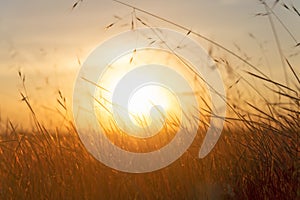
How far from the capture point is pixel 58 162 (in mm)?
3318

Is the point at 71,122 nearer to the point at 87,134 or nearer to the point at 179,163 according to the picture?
the point at 87,134

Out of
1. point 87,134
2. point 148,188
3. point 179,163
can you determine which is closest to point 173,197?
point 148,188

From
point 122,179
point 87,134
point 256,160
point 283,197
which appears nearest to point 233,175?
point 256,160

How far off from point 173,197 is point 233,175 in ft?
1.06

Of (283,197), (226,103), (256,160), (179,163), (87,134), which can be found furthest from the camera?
(87,134)

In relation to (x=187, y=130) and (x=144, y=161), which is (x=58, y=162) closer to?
(x=144, y=161)

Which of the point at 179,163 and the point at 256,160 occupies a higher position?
the point at 179,163

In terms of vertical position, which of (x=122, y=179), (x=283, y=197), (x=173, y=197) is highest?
(x=122, y=179)

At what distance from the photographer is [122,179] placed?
3074 mm

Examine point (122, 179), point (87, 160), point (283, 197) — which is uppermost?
point (87, 160)

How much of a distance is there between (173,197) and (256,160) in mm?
452

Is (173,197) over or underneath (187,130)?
underneath

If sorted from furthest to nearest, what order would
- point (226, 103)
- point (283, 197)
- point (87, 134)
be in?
point (87, 134) < point (226, 103) < point (283, 197)

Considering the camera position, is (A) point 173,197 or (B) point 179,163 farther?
(B) point 179,163
